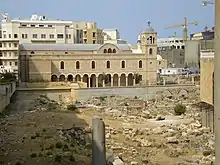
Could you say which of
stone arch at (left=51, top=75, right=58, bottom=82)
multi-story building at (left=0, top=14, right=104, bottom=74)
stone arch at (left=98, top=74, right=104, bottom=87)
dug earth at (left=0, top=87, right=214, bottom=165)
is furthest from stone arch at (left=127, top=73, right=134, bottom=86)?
dug earth at (left=0, top=87, right=214, bottom=165)

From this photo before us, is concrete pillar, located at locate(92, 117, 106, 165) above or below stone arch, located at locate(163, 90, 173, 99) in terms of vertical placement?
above

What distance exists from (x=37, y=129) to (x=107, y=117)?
1096 cm

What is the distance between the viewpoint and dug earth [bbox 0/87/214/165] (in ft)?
54.0

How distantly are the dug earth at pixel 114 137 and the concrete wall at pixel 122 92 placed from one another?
4.59 m

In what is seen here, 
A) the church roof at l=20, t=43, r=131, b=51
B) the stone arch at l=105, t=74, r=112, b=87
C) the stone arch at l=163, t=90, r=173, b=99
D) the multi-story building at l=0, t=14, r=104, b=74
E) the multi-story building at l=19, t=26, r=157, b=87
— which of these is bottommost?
the stone arch at l=163, t=90, r=173, b=99

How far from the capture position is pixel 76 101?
143 ft

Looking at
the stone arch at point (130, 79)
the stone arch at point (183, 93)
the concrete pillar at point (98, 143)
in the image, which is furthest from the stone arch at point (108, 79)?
the concrete pillar at point (98, 143)

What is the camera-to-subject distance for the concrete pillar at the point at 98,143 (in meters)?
8.83

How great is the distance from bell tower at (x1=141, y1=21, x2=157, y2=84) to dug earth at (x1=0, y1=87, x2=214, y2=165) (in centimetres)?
1718

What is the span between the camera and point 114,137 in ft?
80.5

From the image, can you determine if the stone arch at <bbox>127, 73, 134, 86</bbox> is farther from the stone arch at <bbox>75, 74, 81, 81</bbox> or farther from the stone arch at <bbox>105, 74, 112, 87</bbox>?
the stone arch at <bbox>75, 74, 81, 81</bbox>

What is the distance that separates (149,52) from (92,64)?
8.19m

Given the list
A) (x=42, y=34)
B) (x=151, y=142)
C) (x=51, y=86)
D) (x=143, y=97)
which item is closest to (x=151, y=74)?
(x=143, y=97)

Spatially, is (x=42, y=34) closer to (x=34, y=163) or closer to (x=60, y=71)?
(x=60, y=71)
